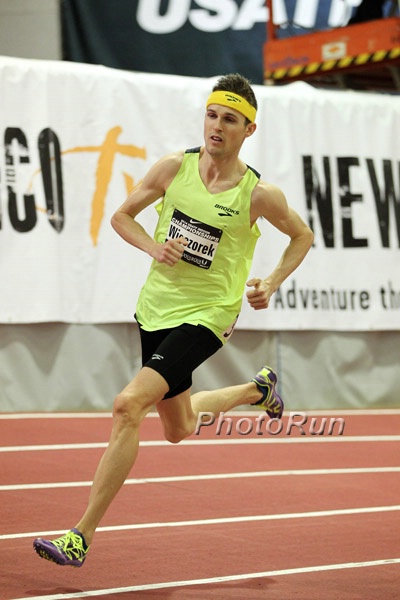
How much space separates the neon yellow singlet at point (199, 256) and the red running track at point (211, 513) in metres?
1.21

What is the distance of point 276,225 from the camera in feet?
18.9

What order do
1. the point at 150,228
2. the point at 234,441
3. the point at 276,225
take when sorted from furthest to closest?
the point at 150,228 → the point at 234,441 → the point at 276,225

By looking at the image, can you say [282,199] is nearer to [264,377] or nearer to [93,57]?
[264,377]

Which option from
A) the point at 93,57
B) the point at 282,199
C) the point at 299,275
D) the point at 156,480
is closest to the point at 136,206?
the point at 282,199

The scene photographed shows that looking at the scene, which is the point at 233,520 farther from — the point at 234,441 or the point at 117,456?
the point at 234,441

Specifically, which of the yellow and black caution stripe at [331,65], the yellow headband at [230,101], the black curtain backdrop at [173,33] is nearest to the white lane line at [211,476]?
the yellow headband at [230,101]

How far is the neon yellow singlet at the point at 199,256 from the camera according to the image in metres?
5.54

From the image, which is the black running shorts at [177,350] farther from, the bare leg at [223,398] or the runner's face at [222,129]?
the runner's face at [222,129]

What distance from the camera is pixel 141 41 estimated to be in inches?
615

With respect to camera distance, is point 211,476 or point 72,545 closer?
point 72,545

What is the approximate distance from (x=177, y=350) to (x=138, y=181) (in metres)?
5.75

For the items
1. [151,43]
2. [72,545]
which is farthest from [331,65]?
[72,545]

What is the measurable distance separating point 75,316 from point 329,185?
10.3 ft

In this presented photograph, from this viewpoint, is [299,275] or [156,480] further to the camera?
[299,275]
